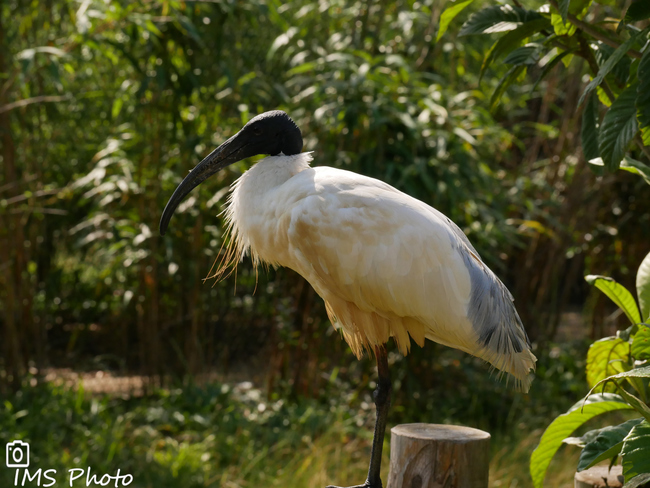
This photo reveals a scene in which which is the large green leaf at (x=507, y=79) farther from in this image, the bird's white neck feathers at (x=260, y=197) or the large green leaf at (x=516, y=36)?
the bird's white neck feathers at (x=260, y=197)

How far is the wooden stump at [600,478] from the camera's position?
2.25 m

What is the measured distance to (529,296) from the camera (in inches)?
242

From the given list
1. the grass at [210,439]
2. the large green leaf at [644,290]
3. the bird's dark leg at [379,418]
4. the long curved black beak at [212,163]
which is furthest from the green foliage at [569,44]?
the grass at [210,439]

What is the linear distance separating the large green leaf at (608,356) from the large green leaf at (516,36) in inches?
41.1

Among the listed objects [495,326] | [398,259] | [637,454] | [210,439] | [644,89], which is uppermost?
[644,89]

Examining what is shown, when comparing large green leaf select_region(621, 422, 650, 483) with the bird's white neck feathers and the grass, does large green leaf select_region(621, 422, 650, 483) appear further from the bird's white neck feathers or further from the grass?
the grass

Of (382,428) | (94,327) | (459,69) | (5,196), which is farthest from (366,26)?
(94,327)

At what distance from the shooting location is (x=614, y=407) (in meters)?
2.30

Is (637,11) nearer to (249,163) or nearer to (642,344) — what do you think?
(642,344)

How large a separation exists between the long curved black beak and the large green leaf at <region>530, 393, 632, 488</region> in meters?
1.46

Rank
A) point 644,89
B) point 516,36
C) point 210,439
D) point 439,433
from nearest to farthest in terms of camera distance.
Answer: point 644,89 → point 439,433 → point 516,36 → point 210,439

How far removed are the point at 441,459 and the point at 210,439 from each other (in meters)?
2.59

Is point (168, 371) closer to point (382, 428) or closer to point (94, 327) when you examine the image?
point (94, 327)

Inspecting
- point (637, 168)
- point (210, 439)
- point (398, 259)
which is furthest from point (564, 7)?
point (210, 439)
